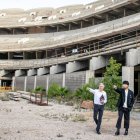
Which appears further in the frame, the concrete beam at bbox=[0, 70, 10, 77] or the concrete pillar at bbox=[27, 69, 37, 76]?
the concrete beam at bbox=[0, 70, 10, 77]

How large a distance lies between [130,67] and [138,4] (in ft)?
74.4

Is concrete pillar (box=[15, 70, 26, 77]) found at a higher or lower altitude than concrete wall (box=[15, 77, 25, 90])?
higher

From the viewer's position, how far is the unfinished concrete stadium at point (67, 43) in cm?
3594

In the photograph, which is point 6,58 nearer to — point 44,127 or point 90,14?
point 90,14

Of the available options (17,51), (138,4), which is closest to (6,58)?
(17,51)

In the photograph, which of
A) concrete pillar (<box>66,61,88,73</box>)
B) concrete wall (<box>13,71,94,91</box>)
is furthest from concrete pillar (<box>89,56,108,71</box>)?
concrete pillar (<box>66,61,88,73</box>)

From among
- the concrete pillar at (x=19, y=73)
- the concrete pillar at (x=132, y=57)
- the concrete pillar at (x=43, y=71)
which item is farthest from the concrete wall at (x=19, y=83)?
the concrete pillar at (x=132, y=57)

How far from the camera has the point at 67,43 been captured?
51969mm

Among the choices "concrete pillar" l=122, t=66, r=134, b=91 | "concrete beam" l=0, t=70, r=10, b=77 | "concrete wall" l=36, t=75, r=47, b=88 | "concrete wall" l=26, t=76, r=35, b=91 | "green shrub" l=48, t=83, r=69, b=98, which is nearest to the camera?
"concrete pillar" l=122, t=66, r=134, b=91

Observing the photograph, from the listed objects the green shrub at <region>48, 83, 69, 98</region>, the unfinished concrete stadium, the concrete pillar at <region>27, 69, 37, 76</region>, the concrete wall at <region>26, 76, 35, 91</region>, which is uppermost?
the unfinished concrete stadium

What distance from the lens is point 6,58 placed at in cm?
6562

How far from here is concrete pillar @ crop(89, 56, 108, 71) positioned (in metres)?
35.9

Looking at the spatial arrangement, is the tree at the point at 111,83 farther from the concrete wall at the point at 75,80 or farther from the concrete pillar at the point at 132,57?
the concrete wall at the point at 75,80

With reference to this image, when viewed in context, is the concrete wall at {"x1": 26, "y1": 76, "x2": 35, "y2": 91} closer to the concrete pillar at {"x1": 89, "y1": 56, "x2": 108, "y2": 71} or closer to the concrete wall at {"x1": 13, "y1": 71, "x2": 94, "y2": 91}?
the concrete wall at {"x1": 13, "y1": 71, "x2": 94, "y2": 91}
